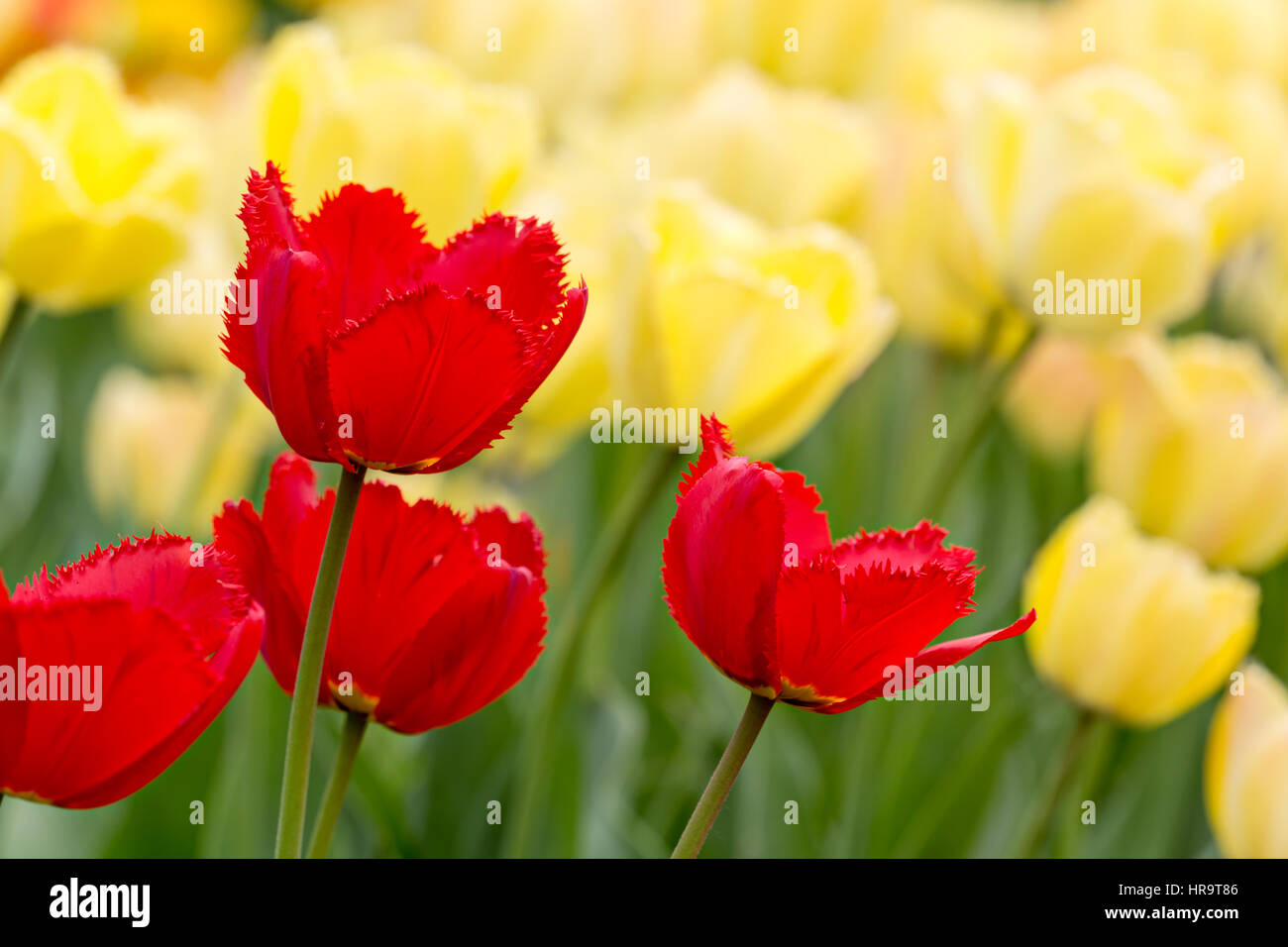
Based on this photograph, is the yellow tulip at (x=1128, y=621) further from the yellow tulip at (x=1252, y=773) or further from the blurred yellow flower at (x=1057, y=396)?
the blurred yellow flower at (x=1057, y=396)

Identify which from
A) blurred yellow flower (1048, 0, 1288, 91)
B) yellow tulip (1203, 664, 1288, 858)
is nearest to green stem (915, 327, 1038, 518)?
yellow tulip (1203, 664, 1288, 858)

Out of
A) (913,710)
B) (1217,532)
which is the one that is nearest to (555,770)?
(913,710)

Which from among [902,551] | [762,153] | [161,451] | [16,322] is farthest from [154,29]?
[902,551]

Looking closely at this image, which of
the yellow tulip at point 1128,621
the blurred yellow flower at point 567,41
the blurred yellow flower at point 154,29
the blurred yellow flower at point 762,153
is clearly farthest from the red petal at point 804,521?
the blurred yellow flower at point 154,29

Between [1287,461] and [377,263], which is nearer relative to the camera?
[377,263]

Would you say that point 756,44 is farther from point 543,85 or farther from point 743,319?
point 743,319

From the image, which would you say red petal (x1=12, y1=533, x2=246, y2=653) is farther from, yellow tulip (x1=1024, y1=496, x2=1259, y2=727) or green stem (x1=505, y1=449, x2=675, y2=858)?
yellow tulip (x1=1024, y1=496, x2=1259, y2=727)
